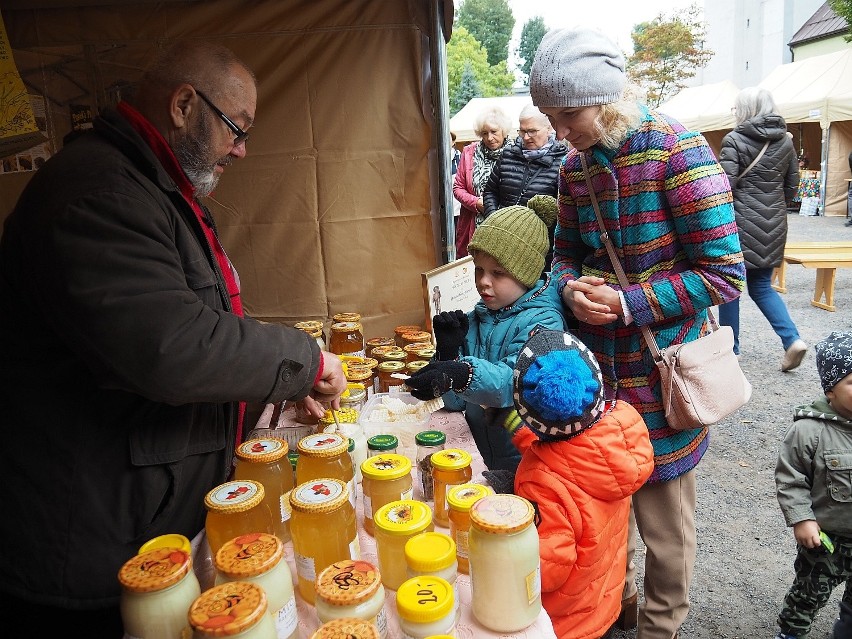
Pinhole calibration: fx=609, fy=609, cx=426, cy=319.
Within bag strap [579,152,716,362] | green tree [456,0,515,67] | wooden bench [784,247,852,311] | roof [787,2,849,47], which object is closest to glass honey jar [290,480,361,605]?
bag strap [579,152,716,362]

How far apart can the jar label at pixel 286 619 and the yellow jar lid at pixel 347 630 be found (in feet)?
0.47

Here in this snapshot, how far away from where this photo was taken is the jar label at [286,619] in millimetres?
1129

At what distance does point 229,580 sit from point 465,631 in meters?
0.47

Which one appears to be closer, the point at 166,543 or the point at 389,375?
the point at 166,543

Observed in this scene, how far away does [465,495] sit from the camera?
1397 mm

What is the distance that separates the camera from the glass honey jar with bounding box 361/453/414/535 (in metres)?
1.51

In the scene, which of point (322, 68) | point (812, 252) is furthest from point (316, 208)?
point (812, 252)

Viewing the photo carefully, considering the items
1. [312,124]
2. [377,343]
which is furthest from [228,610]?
[312,124]

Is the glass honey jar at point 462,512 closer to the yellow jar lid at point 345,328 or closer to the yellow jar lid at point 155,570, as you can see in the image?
the yellow jar lid at point 155,570

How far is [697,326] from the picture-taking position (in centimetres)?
200

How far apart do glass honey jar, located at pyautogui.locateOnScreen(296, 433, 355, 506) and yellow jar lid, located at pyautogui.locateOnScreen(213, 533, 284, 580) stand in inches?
13.6

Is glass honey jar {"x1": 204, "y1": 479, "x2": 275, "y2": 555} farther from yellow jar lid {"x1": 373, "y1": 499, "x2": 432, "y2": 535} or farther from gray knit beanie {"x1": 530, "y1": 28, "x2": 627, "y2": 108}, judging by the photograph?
gray knit beanie {"x1": 530, "y1": 28, "x2": 627, "y2": 108}

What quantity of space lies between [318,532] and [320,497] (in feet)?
0.28

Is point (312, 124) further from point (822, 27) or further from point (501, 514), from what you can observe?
point (822, 27)
